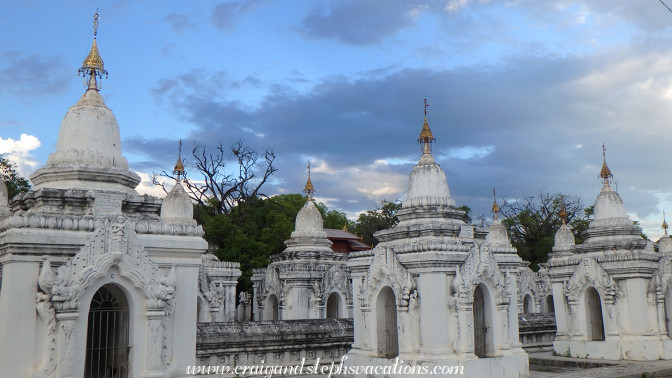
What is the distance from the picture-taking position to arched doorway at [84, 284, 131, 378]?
36.8 ft

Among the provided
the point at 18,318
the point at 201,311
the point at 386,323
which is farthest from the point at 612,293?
the point at 18,318

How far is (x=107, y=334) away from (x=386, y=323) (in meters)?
7.42

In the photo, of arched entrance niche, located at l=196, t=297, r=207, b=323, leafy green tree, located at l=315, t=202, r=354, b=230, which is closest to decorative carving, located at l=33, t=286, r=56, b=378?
arched entrance niche, located at l=196, t=297, r=207, b=323

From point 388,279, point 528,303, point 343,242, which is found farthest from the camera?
point 343,242

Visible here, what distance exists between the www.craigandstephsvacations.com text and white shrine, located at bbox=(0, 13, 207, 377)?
2137 millimetres

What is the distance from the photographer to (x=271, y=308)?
28.0 metres

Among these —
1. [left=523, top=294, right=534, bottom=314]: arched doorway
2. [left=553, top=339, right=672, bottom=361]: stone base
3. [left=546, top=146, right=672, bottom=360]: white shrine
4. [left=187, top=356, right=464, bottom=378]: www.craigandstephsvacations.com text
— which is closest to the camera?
[left=187, top=356, right=464, bottom=378]: www.craigandstephsvacations.com text

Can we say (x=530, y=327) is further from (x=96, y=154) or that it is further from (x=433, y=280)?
(x=96, y=154)

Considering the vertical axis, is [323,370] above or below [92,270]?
below

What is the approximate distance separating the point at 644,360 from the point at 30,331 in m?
18.3

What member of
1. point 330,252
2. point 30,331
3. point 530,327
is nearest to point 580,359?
point 530,327

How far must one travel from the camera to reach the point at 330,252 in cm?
2733

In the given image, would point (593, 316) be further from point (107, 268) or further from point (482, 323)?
point (107, 268)

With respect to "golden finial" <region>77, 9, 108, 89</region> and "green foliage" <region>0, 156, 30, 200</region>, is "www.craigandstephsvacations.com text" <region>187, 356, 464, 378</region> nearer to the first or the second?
"golden finial" <region>77, 9, 108, 89</region>
